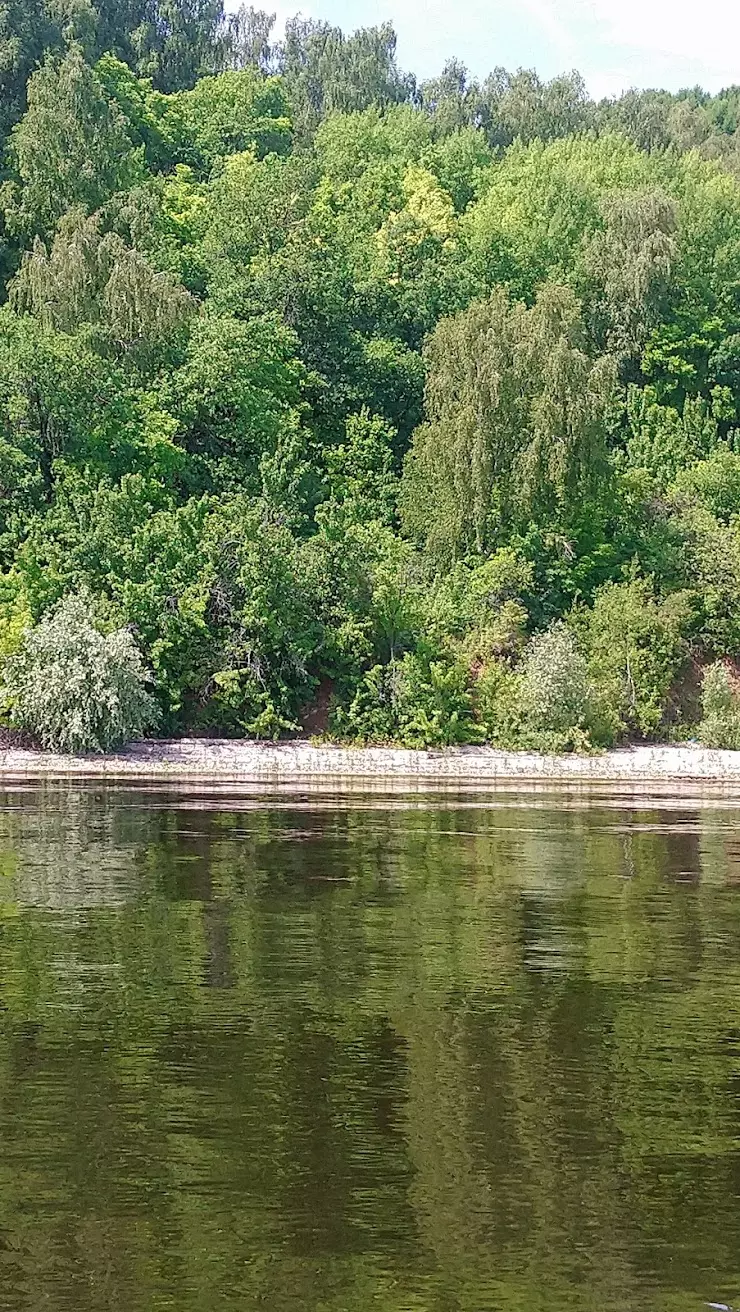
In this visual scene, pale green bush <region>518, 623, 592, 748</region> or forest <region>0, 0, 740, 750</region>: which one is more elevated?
forest <region>0, 0, 740, 750</region>

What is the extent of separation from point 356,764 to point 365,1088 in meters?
37.4

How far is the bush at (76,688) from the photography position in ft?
161

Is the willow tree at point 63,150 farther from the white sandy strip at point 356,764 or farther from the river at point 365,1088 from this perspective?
the river at point 365,1088

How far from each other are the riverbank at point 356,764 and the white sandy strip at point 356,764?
3cm

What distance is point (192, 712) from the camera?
54438 millimetres

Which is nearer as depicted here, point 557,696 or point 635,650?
point 557,696

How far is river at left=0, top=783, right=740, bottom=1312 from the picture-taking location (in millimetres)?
10688

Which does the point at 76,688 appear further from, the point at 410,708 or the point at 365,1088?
the point at 365,1088

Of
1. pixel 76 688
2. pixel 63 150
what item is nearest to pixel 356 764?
pixel 76 688

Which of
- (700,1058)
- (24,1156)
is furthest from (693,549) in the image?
(24,1156)

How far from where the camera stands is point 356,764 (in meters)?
51.9

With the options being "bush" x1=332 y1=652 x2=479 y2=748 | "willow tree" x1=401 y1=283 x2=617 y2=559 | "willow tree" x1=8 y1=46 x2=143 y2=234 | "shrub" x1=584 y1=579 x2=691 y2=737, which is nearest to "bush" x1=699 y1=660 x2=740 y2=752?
"shrub" x1=584 y1=579 x2=691 y2=737

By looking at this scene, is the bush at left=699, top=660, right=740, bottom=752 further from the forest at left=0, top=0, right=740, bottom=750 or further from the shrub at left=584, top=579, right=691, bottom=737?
the shrub at left=584, top=579, right=691, bottom=737

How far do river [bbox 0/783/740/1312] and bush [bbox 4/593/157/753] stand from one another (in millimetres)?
20918
